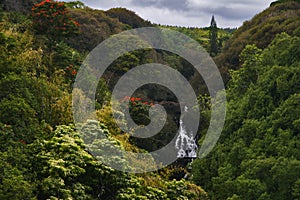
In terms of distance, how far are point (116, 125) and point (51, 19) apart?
7.59 metres

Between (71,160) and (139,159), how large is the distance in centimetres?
300

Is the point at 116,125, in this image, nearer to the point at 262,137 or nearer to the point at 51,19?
the point at 51,19

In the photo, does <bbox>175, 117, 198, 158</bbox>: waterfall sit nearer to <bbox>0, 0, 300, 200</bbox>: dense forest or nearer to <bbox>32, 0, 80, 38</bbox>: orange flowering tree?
<bbox>0, 0, 300, 200</bbox>: dense forest

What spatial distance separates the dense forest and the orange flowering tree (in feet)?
0.14

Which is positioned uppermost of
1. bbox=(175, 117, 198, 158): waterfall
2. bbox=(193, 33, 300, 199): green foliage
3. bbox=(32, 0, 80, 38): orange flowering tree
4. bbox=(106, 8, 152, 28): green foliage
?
bbox=(106, 8, 152, 28): green foliage

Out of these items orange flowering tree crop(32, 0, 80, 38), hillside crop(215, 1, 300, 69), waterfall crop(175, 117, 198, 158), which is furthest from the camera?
hillside crop(215, 1, 300, 69)

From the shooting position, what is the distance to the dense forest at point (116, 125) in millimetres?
9984

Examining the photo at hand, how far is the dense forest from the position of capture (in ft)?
32.8

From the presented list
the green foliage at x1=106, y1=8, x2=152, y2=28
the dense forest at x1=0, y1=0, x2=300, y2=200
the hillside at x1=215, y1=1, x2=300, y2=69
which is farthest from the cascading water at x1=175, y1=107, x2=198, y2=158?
the green foliage at x1=106, y1=8, x2=152, y2=28

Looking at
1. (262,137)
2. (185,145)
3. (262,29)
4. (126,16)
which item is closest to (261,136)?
(262,137)

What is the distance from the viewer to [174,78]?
29.7 m

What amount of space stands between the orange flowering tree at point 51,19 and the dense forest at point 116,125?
0.04m

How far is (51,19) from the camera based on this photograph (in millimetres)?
18797

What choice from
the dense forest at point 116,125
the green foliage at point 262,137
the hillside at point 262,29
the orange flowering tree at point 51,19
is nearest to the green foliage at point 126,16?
the dense forest at point 116,125
